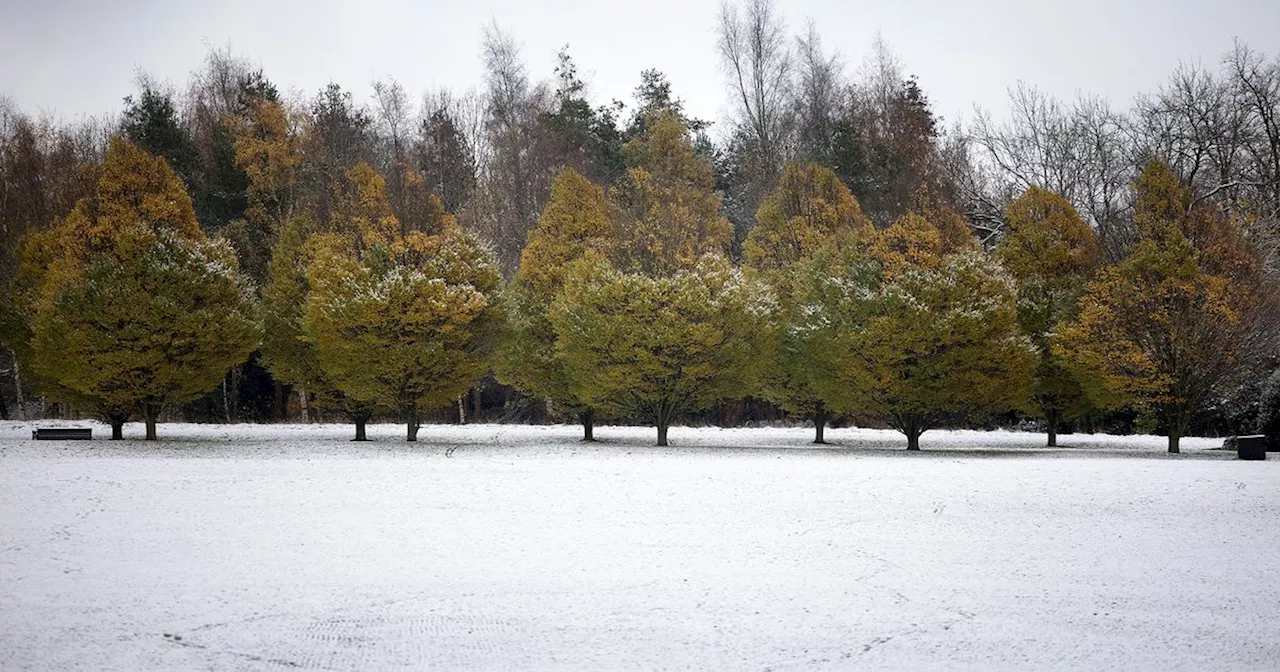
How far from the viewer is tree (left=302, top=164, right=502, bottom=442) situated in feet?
89.0

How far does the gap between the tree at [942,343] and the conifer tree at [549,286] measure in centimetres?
931

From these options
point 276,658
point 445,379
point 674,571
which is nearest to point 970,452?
point 445,379

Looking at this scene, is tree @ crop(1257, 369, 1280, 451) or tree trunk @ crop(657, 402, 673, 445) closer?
tree @ crop(1257, 369, 1280, 451)

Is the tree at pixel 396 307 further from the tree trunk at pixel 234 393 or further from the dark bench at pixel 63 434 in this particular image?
the tree trunk at pixel 234 393

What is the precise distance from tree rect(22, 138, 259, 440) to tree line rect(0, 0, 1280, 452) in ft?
0.28

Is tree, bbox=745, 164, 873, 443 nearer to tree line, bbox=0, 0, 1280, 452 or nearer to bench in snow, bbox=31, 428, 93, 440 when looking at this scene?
tree line, bbox=0, 0, 1280, 452

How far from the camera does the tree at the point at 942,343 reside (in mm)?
26281

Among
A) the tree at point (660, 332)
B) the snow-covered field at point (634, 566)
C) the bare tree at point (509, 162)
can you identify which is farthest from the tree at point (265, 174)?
the snow-covered field at point (634, 566)

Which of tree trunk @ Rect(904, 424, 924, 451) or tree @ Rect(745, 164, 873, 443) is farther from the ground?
tree @ Rect(745, 164, 873, 443)

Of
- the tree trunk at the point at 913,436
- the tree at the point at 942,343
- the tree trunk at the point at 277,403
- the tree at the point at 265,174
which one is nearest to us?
the tree at the point at 942,343

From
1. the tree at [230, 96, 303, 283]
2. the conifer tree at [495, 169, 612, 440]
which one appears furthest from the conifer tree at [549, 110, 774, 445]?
the tree at [230, 96, 303, 283]

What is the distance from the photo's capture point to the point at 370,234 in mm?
28906

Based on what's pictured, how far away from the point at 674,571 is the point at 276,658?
15.2 feet

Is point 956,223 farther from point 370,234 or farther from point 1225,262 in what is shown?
point 370,234
